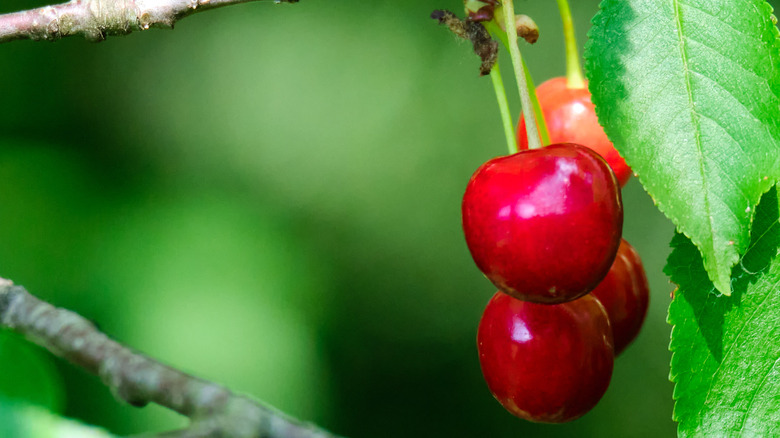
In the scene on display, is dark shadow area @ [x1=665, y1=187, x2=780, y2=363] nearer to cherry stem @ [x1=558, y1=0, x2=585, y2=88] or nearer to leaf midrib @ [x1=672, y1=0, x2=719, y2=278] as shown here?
leaf midrib @ [x1=672, y1=0, x2=719, y2=278]

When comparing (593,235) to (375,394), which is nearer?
(593,235)

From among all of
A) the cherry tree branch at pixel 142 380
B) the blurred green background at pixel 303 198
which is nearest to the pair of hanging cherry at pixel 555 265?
the cherry tree branch at pixel 142 380

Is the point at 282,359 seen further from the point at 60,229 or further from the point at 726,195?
the point at 726,195

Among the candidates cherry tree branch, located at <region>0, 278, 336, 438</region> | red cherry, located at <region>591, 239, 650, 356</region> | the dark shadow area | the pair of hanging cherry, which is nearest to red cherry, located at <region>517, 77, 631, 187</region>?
the pair of hanging cherry

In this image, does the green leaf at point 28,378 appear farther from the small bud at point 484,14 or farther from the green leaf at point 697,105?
the small bud at point 484,14

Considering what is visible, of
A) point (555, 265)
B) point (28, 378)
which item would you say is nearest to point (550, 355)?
point (555, 265)

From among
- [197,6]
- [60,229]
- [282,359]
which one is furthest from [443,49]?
[197,6]
